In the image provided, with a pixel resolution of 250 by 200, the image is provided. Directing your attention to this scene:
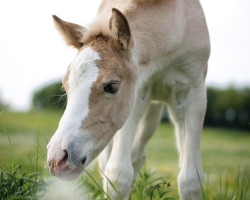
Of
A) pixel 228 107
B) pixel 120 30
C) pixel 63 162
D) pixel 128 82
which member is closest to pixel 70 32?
pixel 120 30

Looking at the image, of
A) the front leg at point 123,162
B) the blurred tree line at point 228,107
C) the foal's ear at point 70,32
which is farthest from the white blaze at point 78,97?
the blurred tree line at point 228,107

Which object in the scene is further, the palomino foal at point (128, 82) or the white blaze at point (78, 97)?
the palomino foal at point (128, 82)

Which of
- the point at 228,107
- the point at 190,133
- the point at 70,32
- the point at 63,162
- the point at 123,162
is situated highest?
the point at 70,32

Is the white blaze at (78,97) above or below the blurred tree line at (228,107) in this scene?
above

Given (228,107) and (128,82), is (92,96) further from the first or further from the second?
(228,107)

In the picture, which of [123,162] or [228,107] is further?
[228,107]

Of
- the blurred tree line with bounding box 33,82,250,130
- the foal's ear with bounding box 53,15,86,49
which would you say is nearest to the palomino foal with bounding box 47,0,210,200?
the foal's ear with bounding box 53,15,86,49

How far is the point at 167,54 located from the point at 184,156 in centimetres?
108

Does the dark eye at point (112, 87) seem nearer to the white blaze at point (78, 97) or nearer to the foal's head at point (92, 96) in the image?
the foal's head at point (92, 96)

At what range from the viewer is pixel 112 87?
9.84ft

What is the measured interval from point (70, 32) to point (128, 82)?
72 cm

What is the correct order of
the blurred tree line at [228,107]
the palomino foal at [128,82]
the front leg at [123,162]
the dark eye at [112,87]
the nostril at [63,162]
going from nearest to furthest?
the nostril at [63,162]
the palomino foal at [128,82]
the dark eye at [112,87]
the front leg at [123,162]
the blurred tree line at [228,107]

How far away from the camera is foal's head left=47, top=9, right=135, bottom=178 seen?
8.57 feet

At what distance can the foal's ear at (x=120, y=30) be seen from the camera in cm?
307
